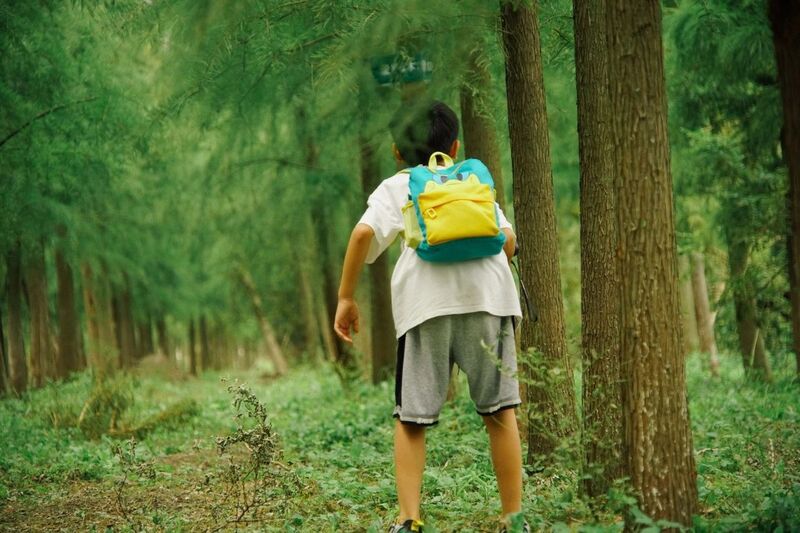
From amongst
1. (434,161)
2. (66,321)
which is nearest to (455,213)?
(434,161)

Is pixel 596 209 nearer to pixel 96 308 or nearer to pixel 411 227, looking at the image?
pixel 411 227

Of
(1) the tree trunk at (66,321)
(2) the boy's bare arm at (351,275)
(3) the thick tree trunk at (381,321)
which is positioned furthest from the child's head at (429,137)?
(1) the tree trunk at (66,321)

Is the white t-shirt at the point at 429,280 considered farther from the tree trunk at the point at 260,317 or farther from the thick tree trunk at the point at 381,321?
the tree trunk at the point at 260,317

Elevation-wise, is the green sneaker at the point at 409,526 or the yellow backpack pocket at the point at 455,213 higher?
the yellow backpack pocket at the point at 455,213

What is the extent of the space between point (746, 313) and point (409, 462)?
8.76 meters

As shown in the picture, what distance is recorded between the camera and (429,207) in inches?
135

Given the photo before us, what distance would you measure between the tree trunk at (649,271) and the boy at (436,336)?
1.90ft

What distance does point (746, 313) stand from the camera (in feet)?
36.2

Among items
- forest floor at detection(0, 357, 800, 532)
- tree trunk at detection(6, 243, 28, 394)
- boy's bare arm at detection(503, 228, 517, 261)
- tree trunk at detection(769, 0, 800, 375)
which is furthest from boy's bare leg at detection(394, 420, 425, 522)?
tree trunk at detection(6, 243, 28, 394)

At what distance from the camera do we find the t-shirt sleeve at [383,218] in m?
3.66

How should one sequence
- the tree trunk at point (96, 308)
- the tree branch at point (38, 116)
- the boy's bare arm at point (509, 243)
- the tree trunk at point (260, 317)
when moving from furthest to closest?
the tree trunk at point (260, 317) < the tree trunk at point (96, 308) < the tree branch at point (38, 116) < the boy's bare arm at point (509, 243)

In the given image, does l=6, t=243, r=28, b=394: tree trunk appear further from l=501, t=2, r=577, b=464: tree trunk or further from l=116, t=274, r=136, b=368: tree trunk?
l=501, t=2, r=577, b=464: tree trunk

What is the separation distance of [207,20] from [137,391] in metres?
10.6

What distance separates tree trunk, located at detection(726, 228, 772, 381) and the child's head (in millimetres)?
7095
